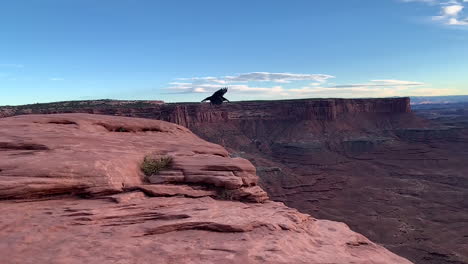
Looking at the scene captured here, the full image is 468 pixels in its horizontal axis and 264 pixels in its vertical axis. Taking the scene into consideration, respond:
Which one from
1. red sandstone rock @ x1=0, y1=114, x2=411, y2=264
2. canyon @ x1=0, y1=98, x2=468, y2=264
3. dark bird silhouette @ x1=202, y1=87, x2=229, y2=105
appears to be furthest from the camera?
dark bird silhouette @ x1=202, y1=87, x2=229, y2=105

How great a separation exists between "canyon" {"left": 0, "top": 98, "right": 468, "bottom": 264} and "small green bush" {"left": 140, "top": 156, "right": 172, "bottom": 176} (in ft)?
76.3

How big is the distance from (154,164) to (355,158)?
64981 millimetres

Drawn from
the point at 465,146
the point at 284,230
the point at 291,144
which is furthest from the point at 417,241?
the point at 465,146

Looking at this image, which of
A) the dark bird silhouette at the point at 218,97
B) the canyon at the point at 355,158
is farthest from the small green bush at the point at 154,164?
the dark bird silhouette at the point at 218,97

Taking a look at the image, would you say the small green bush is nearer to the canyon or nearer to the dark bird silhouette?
the canyon

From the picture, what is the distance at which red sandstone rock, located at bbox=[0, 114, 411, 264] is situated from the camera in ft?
23.1

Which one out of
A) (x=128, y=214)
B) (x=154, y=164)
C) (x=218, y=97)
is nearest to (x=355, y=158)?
(x=218, y=97)

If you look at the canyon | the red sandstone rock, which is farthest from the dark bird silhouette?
→ the red sandstone rock

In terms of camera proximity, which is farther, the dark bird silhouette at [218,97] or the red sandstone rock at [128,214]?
the dark bird silhouette at [218,97]

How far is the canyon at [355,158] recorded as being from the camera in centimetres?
3338

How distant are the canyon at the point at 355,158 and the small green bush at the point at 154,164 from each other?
23.3m

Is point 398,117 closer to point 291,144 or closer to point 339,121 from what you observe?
point 339,121

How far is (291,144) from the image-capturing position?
77.4 meters

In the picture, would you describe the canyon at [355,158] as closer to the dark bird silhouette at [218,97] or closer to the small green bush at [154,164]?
the dark bird silhouette at [218,97]
